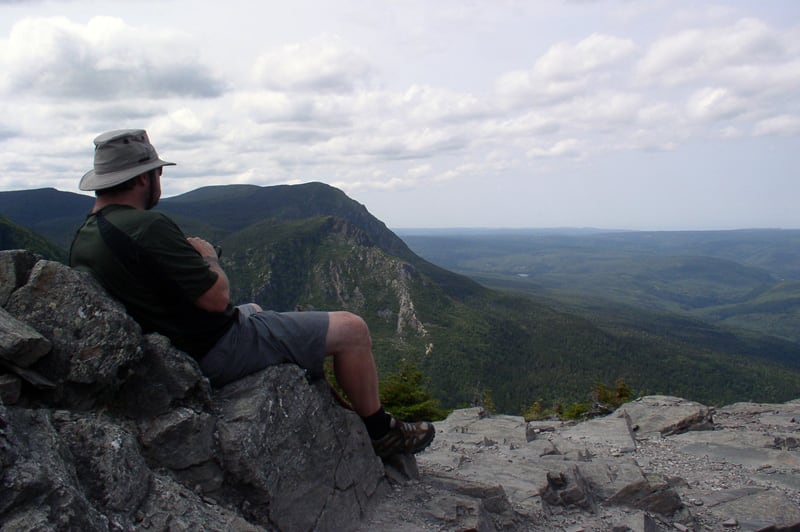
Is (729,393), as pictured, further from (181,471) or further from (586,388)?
(181,471)

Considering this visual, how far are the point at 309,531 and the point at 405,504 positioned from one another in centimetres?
165

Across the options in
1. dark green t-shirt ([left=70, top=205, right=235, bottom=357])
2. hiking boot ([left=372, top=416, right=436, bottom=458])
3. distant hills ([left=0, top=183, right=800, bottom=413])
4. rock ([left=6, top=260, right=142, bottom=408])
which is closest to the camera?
rock ([left=6, top=260, right=142, bottom=408])

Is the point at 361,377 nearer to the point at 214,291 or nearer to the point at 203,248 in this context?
the point at 214,291

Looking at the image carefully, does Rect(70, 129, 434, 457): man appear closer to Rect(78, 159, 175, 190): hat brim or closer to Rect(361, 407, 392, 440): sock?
Rect(78, 159, 175, 190): hat brim

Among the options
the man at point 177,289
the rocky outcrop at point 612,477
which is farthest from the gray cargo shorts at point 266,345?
the rocky outcrop at point 612,477

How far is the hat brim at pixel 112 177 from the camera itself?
21.0ft

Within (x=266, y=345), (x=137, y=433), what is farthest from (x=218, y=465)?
(x=266, y=345)

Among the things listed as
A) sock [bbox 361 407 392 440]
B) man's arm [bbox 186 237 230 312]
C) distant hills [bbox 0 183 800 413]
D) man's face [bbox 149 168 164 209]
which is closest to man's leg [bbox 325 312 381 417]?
sock [bbox 361 407 392 440]

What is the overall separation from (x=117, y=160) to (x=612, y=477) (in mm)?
9489

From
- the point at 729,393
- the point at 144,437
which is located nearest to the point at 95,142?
the point at 144,437

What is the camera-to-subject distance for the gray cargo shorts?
23.0 feet

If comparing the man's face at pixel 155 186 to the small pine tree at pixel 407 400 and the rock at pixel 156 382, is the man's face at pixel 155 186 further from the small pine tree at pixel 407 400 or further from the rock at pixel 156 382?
the small pine tree at pixel 407 400

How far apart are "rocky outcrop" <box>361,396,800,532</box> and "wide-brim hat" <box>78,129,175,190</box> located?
16.7 feet

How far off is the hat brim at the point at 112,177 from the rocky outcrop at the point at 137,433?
3.25ft
